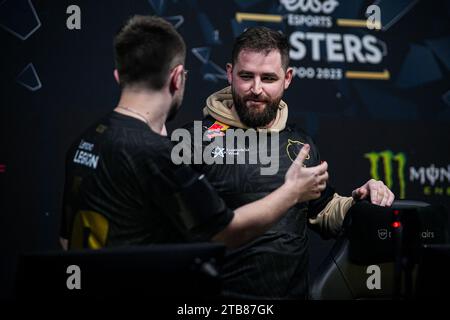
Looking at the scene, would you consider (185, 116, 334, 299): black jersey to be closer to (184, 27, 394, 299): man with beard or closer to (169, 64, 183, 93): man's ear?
(184, 27, 394, 299): man with beard

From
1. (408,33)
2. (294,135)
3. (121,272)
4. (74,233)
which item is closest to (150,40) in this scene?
(74,233)

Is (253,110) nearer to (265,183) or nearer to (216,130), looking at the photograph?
(216,130)

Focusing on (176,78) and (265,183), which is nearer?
(176,78)

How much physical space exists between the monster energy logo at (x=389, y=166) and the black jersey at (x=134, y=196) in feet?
6.62

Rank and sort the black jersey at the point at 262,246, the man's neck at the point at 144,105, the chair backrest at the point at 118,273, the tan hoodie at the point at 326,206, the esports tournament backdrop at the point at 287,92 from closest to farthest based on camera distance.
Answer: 1. the chair backrest at the point at 118,273
2. the man's neck at the point at 144,105
3. the black jersey at the point at 262,246
4. the tan hoodie at the point at 326,206
5. the esports tournament backdrop at the point at 287,92

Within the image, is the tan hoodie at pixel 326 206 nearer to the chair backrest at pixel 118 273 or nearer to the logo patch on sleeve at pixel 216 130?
the logo patch on sleeve at pixel 216 130

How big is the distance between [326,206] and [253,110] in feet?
1.65

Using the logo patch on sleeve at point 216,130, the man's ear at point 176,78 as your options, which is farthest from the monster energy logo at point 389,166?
the man's ear at point 176,78

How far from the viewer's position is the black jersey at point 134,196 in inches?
61.8

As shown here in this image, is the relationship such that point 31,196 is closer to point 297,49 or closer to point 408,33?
point 297,49

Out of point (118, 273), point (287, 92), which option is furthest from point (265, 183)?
point (287, 92)

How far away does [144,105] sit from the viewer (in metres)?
1.68

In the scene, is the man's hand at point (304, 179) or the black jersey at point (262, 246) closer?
the man's hand at point (304, 179)
